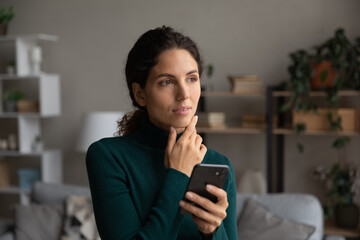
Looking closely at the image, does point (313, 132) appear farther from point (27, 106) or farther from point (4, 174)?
point (4, 174)

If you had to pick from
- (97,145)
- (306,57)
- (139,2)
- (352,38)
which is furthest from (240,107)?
(97,145)

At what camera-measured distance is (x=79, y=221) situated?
285cm

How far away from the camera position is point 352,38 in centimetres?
345

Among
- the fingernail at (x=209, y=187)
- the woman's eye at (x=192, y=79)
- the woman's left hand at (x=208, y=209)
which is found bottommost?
the woman's left hand at (x=208, y=209)

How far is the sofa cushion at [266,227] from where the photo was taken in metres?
2.38

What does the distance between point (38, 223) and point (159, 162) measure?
7.17 feet

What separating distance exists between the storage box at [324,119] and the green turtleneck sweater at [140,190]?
2419 mm

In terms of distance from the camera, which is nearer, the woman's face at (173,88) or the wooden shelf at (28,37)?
the woman's face at (173,88)

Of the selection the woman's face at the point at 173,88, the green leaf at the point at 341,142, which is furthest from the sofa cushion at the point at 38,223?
the woman's face at the point at 173,88

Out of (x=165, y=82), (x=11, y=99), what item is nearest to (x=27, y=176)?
(x=11, y=99)

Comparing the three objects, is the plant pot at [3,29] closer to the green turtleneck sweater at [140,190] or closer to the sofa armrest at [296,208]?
the sofa armrest at [296,208]

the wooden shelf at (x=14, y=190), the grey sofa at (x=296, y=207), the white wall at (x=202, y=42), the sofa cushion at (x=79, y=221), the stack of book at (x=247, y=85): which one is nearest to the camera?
the grey sofa at (x=296, y=207)

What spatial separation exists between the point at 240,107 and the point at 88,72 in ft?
4.93

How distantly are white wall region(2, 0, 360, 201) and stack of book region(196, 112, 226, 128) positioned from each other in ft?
1.08
